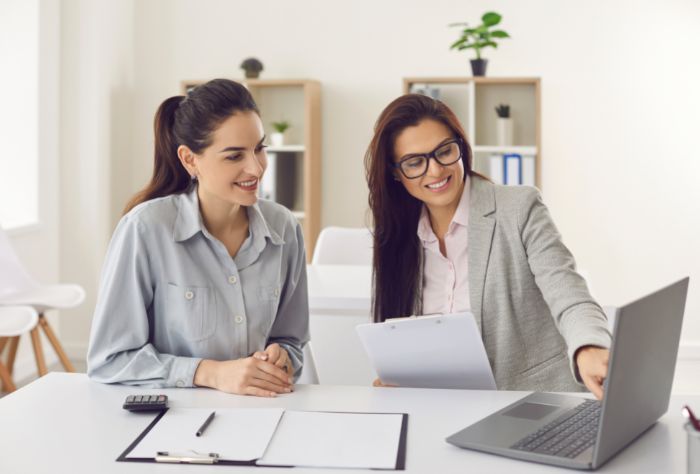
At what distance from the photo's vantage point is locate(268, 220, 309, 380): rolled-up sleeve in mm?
2065

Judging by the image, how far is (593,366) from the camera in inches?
61.0

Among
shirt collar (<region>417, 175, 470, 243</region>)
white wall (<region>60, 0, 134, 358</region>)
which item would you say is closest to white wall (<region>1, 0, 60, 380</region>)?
white wall (<region>60, 0, 134, 358</region>)

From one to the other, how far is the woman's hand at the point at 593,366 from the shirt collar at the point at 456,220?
23.2 inches

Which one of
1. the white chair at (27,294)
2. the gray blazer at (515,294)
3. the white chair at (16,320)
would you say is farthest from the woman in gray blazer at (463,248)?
the white chair at (27,294)

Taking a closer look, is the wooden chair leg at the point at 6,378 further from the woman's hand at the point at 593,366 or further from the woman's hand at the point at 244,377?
the woman's hand at the point at 593,366

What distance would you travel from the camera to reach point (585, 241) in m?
5.29

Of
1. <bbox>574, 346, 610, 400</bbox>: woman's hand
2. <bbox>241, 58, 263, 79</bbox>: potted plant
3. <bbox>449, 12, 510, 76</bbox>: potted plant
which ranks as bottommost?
<bbox>574, 346, 610, 400</bbox>: woman's hand

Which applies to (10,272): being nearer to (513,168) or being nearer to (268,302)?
(268,302)

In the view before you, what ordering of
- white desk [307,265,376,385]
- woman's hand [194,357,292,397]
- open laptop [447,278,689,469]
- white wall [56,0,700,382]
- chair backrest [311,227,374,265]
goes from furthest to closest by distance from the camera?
white wall [56,0,700,382], chair backrest [311,227,374,265], white desk [307,265,376,385], woman's hand [194,357,292,397], open laptop [447,278,689,469]

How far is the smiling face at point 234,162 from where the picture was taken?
1920 mm

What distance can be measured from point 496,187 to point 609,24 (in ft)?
11.4

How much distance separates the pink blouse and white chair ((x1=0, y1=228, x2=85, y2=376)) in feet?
7.84

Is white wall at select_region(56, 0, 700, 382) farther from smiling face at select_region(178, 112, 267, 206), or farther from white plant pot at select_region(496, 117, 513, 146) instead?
smiling face at select_region(178, 112, 267, 206)

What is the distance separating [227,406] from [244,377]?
87 mm
